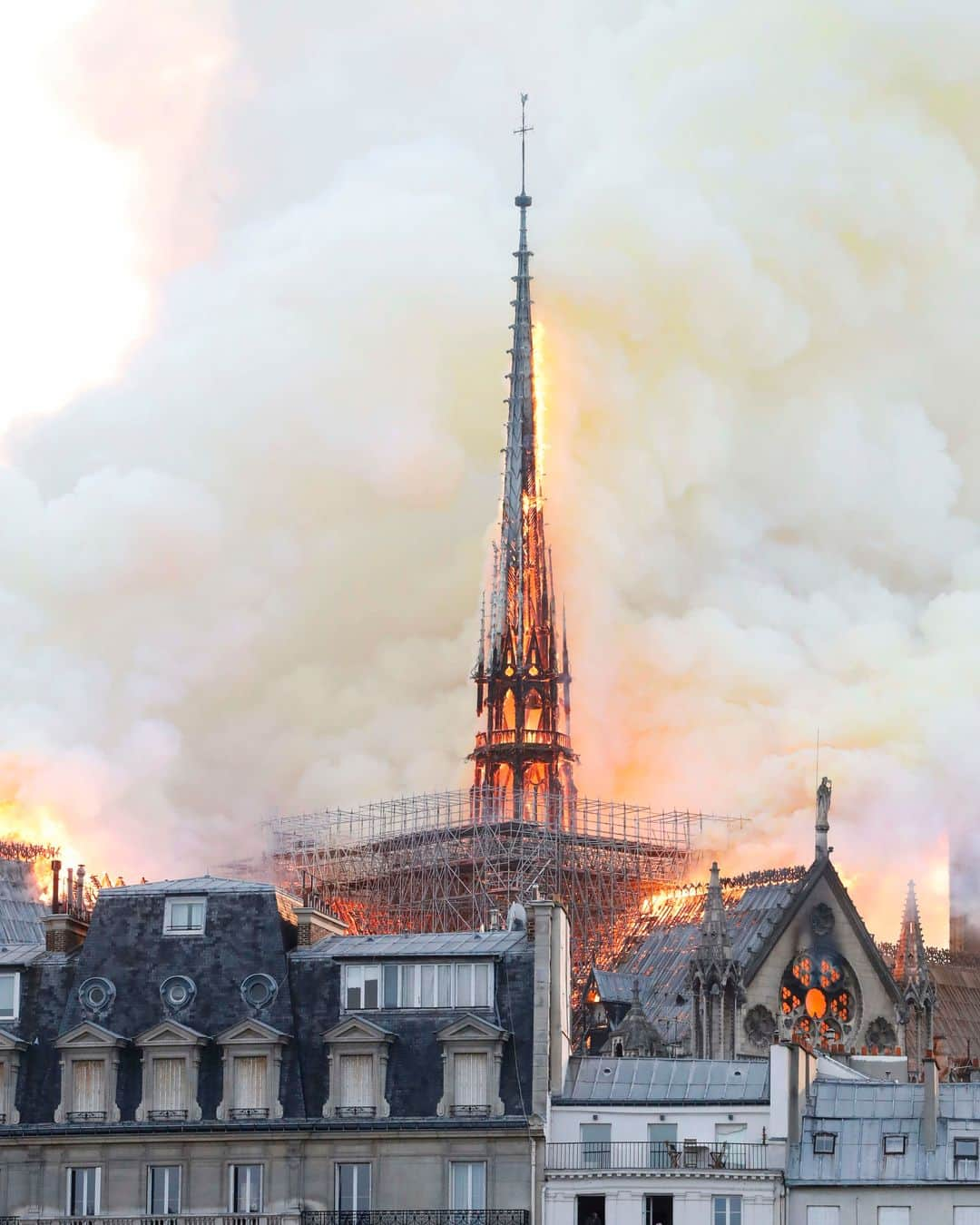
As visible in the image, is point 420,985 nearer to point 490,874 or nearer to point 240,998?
point 240,998

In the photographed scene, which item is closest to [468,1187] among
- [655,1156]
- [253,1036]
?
[655,1156]

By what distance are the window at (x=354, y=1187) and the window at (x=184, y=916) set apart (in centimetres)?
983

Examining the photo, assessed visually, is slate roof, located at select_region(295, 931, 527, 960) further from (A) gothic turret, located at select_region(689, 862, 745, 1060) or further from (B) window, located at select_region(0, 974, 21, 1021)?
(A) gothic turret, located at select_region(689, 862, 745, 1060)

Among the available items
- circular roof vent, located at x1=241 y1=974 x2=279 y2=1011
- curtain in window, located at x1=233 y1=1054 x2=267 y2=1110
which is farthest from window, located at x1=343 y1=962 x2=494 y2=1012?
curtain in window, located at x1=233 y1=1054 x2=267 y2=1110

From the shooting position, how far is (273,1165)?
115375 mm

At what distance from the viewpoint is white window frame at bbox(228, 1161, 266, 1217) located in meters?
114

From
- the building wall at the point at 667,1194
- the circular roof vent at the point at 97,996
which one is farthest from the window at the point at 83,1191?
the building wall at the point at 667,1194

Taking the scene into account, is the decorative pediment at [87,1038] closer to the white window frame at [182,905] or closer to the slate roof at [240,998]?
the slate roof at [240,998]

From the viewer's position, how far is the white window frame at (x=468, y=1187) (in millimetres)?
114000

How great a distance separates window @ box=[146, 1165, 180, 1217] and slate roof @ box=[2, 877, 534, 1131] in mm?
1498

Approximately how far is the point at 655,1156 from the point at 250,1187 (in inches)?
476

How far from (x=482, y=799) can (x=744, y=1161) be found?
8500cm

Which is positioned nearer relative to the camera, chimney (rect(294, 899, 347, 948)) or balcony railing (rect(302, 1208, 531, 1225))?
balcony railing (rect(302, 1208, 531, 1225))

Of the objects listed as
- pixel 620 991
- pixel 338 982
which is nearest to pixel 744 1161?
pixel 338 982
